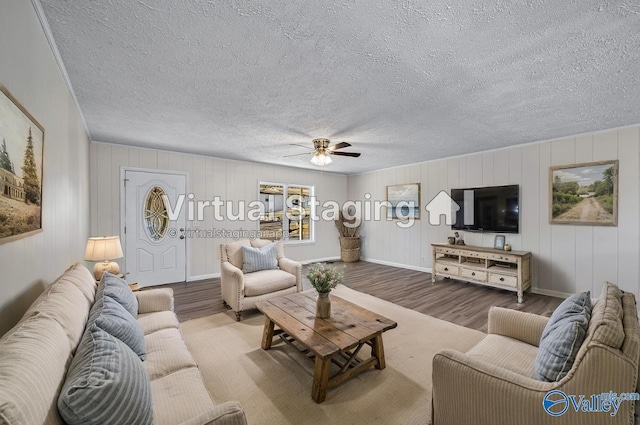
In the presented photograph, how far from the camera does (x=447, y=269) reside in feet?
15.3

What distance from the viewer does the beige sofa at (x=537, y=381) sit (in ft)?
3.29

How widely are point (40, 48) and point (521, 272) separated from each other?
534 cm

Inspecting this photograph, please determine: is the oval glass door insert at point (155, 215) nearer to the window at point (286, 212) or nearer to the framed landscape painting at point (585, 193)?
the window at point (286, 212)

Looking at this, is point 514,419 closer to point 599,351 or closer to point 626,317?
point 599,351

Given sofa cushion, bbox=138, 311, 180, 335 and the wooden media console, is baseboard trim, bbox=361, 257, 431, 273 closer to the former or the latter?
the wooden media console

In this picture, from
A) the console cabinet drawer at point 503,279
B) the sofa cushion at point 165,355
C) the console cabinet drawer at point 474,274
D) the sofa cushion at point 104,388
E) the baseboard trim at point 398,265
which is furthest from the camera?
the baseboard trim at point 398,265

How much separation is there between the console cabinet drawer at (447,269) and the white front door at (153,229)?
4.58 m

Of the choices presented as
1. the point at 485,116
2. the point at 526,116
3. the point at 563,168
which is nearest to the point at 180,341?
the point at 485,116

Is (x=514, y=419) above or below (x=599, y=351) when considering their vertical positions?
below

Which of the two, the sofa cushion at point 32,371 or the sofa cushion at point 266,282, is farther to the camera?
the sofa cushion at point 266,282

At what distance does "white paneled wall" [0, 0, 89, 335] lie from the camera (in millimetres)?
1139

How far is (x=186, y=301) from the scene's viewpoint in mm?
3793

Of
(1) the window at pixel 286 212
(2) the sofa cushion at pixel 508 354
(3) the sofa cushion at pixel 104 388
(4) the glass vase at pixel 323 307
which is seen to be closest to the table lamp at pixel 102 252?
(3) the sofa cushion at pixel 104 388

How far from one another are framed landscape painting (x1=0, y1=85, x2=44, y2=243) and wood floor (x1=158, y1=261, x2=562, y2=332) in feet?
7.42
